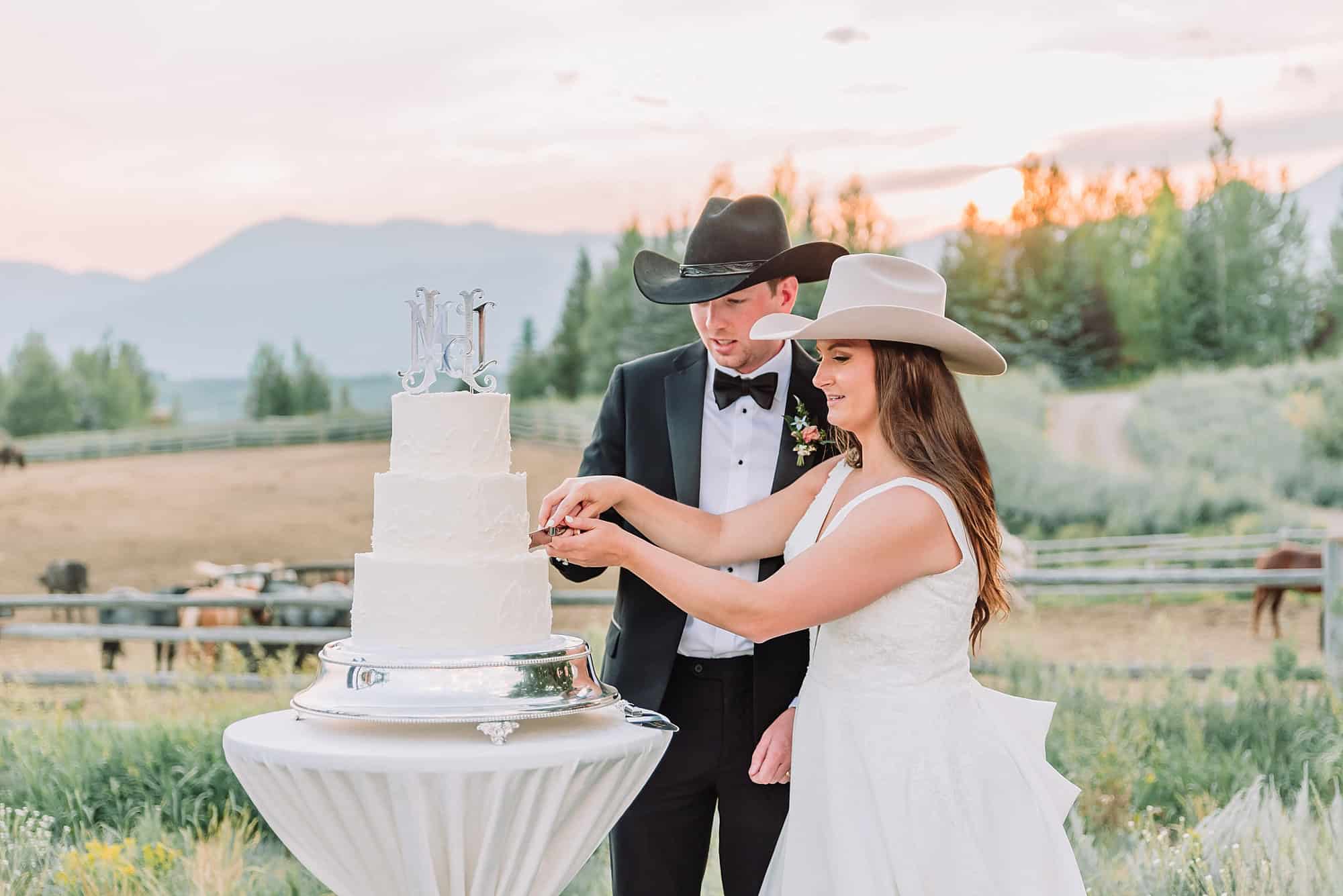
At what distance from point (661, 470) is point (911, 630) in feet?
3.34

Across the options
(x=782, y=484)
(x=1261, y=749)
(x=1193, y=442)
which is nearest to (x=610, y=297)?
(x=1193, y=442)

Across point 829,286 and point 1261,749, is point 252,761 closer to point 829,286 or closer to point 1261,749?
point 829,286

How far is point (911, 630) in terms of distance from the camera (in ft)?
10.2

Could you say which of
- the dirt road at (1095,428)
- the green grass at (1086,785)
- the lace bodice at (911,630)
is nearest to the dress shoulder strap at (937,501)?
the lace bodice at (911,630)

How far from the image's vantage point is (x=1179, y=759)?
7.22m

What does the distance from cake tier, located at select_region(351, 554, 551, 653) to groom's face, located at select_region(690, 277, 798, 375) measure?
1.06 m

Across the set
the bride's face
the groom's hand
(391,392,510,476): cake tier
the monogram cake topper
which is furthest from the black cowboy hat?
the groom's hand

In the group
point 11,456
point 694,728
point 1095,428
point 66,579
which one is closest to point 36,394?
point 11,456

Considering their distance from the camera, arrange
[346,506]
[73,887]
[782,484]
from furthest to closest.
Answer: [346,506] → [73,887] → [782,484]

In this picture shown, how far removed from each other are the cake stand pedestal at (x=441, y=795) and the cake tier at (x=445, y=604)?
0.19 meters

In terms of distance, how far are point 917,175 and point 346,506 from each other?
12254 mm

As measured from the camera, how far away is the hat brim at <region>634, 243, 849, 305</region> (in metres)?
3.67

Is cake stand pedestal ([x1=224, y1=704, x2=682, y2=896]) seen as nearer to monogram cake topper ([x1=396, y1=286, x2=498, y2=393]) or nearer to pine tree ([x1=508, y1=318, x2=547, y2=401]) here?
monogram cake topper ([x1=396, y1=286, x2=498, y2=393])

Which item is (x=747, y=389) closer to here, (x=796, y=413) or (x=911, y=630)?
(x=796, y=413)
